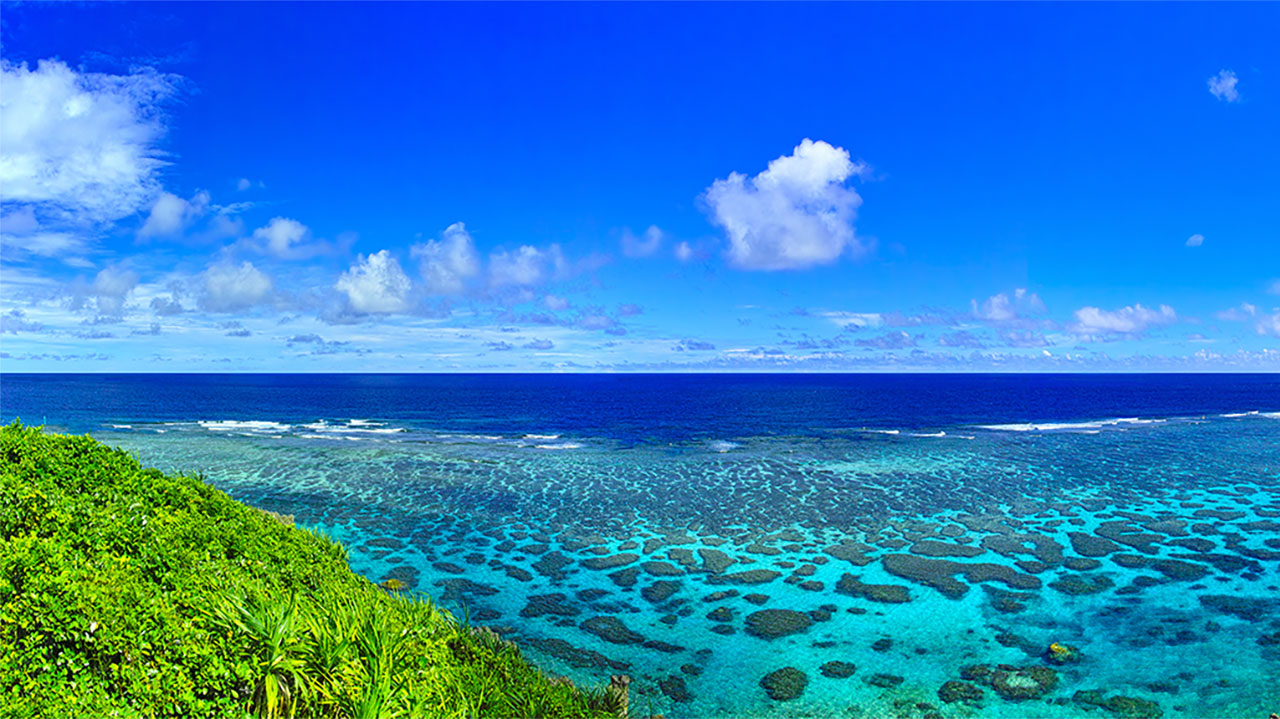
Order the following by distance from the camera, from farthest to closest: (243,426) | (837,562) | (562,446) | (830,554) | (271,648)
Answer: (243,426) → (562,446) → (830,554) → (837,562) → (271,648)

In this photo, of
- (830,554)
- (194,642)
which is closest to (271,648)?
(194,642)

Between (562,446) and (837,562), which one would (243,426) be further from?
(837,562)

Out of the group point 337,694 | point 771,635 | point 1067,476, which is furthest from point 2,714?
point 1067,476

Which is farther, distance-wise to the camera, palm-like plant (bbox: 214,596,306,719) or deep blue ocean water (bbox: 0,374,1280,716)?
deep blue ocean water (bbox: 0,374,1280,716)

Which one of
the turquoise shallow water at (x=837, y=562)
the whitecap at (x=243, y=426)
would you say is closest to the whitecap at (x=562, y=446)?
the turquoise shallow water at (x=837, y=562)

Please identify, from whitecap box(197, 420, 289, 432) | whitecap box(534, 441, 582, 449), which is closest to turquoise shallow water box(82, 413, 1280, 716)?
whitecap box(534, 441, 582, 449)

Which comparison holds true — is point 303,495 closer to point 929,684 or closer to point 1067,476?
point 929,684

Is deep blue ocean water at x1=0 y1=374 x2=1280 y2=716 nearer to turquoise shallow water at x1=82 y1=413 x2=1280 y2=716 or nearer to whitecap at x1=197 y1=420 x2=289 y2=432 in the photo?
turquoise shallow water at x1=82 y1=413 x2=1280 y2=716
